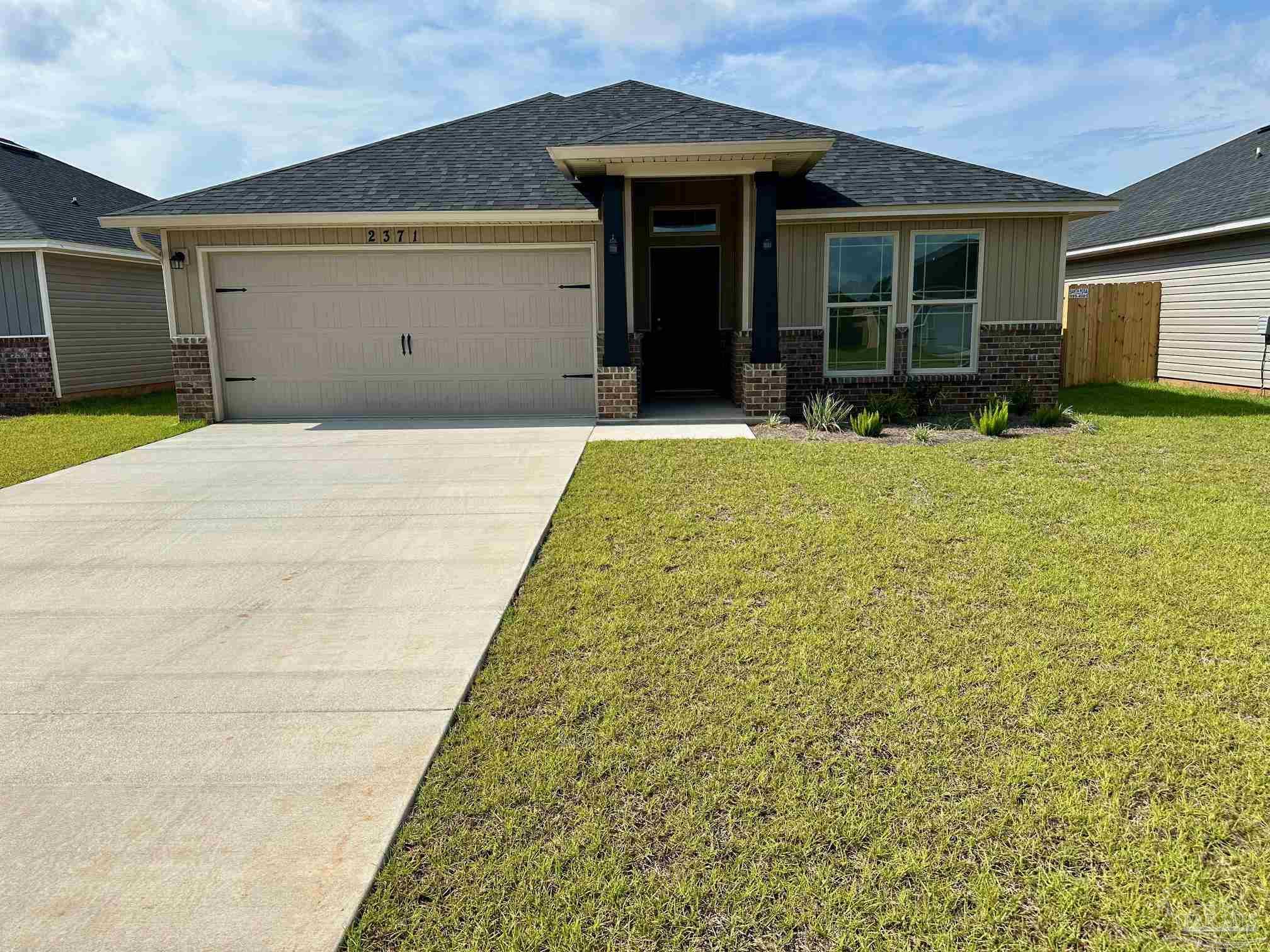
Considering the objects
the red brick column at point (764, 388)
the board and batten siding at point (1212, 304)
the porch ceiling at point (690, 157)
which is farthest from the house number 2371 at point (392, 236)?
the board and batten siding at point (1212, 304)

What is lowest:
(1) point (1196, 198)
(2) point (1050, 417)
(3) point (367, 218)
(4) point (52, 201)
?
(2) point (1050, 417)

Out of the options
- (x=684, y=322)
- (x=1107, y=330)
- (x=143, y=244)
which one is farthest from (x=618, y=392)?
(x=1107, y=330)

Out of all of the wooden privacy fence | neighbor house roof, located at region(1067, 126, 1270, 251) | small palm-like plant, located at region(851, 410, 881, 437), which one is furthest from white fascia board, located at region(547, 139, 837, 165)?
the wooden privacy fence

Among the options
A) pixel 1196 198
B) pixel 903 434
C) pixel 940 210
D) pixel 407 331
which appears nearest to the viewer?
pixel 903 434

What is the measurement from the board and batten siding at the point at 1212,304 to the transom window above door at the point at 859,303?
6230 mm

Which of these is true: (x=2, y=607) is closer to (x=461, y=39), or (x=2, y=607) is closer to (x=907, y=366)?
(x=461, y=39)

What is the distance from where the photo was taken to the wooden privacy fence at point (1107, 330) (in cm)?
1454

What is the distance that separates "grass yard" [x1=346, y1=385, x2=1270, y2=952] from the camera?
89.5 inches

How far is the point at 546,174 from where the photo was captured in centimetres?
1186

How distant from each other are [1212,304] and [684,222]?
8.85 metres

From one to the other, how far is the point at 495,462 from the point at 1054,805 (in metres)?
6.31

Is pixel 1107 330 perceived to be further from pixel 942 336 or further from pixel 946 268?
pixel 946 268

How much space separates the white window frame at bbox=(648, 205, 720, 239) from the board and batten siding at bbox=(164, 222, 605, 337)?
233cm

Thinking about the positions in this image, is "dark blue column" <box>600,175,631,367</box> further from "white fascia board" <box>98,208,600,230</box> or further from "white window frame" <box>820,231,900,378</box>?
"white window frame" <box>820,231,900,378</box>
